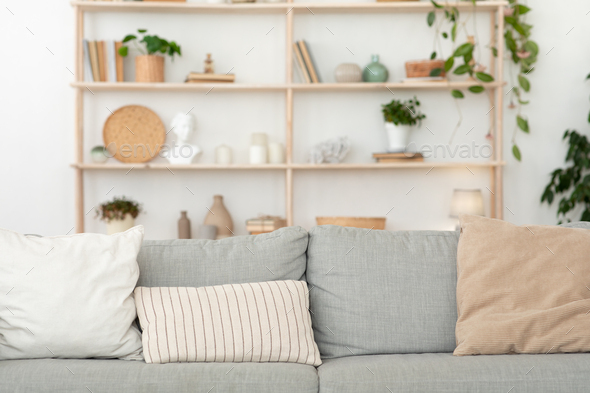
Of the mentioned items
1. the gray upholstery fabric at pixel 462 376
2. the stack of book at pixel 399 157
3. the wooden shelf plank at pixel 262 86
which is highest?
the wooden shelf plank at pixel 262 86

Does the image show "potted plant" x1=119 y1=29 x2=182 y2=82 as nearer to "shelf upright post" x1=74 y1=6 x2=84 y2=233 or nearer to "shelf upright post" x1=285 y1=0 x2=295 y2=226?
"shelf upright post" x1=74 y1=6 x2=84 y2=233

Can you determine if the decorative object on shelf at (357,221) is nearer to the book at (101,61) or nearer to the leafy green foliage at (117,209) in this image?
the leafy green foliage at (117,209)

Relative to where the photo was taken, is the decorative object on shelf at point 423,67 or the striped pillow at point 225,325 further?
the decorative object on shelf at point 423,67

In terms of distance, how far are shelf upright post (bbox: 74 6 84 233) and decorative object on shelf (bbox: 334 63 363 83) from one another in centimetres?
157

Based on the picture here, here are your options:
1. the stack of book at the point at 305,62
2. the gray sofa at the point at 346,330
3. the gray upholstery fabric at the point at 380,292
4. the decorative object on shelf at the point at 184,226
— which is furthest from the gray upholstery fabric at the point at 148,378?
the stack of book at the point at 305,62

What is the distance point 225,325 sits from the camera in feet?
4.79

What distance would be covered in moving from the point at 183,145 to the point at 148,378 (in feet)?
7.18

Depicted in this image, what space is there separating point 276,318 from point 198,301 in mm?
222

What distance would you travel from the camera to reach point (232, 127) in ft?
11.3

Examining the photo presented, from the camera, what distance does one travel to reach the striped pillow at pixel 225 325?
56.1 inches

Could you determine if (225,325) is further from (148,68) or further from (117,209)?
(148,68)

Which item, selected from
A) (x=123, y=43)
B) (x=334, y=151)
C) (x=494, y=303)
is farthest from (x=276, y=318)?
(x=123, y=43)

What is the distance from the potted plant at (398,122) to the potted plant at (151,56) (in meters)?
1.34

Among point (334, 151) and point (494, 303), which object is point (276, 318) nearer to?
point (494, 303)
